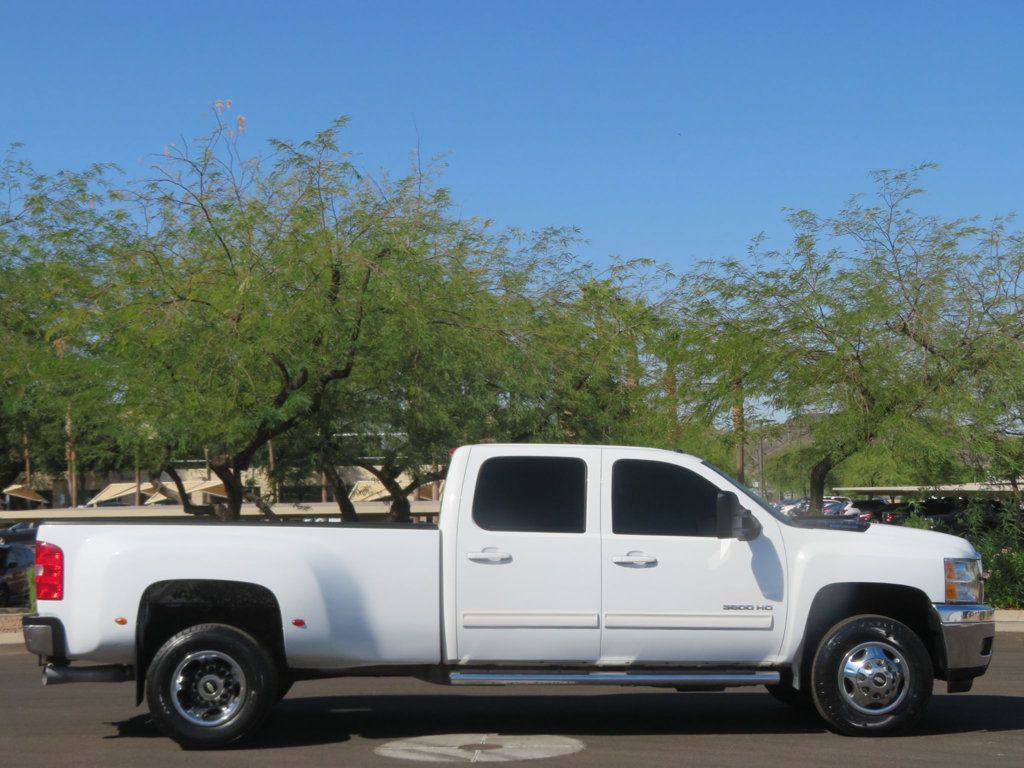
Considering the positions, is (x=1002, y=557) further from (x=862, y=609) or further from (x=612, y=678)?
(x=612, y=678)

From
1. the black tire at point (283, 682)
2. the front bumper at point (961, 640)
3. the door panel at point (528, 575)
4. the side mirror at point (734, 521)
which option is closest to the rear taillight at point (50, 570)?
the black tire at point (283, 682)

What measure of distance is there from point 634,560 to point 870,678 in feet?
5.86

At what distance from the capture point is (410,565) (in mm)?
8469

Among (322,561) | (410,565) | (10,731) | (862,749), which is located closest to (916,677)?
(862,749)

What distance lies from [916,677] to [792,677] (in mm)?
811

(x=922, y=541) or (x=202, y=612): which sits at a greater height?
(x=922, y=541)

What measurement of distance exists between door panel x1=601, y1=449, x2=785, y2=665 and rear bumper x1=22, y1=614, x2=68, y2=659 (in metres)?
3.46

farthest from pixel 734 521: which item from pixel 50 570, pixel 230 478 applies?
pixel 230 478

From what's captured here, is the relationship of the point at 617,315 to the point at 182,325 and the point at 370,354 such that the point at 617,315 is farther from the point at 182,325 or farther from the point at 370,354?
the point at 182,325

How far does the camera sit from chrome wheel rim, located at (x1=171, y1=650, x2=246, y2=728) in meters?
8.34

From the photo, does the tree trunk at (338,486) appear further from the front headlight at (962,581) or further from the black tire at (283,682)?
the front headlight at (962,581)

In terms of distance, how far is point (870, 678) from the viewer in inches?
344

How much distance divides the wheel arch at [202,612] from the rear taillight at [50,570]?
53cm

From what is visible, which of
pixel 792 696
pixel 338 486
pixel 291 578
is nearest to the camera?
pixel 291 578
